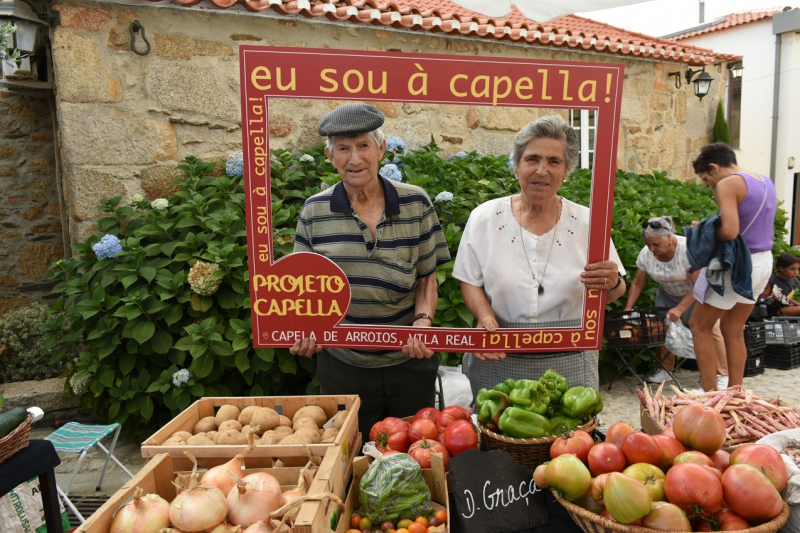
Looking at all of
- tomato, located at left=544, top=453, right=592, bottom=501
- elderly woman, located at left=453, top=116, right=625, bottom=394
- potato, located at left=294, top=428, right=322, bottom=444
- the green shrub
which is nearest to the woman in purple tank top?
elderly woman, located at left=453, top=116, right=625, bottom=394

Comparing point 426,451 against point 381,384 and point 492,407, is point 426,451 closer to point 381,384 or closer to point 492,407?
point 492,407

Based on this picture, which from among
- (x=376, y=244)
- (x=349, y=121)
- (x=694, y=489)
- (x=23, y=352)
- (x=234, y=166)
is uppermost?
(x=234, y=166)

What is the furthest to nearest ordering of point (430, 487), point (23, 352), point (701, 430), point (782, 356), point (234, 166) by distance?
point (782, 356), point (23, 352), point (234, 166), point (430, 487), point (701, 430)

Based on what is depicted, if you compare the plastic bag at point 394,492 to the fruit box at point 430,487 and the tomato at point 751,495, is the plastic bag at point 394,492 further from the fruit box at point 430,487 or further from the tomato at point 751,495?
the tomato at point 751,495

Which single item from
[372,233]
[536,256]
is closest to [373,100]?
[372,233]

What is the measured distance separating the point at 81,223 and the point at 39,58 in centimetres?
197

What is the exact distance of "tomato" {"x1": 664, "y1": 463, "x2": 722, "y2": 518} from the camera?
4.29ft

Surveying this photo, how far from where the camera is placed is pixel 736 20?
17.7 meters

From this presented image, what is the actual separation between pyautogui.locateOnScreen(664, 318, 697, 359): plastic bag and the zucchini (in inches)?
192

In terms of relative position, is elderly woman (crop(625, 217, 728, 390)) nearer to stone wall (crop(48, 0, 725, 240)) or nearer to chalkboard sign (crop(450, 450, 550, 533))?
stone wall (crop(48, 0, 725, 240))

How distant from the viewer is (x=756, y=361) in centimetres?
561

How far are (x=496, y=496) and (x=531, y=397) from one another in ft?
1.18

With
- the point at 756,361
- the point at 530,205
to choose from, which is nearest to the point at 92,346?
the point at 530,205

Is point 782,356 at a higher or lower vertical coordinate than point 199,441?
lower
